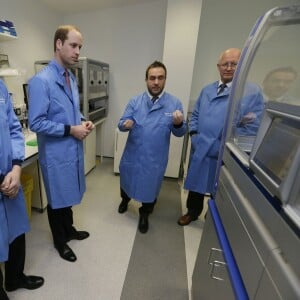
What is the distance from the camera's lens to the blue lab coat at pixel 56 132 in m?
1.28

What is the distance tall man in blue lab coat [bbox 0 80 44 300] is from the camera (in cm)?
104

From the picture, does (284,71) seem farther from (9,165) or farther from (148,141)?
(9,165)

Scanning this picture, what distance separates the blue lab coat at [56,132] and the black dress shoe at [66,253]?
416mm

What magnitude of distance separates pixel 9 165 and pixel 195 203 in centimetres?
163

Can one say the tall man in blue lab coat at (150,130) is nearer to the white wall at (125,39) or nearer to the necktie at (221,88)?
the necktie at (221,88)

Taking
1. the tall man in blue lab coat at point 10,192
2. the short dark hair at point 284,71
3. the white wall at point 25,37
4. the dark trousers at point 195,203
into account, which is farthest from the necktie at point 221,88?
the white wall at point 25,37

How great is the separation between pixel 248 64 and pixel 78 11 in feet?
10.3

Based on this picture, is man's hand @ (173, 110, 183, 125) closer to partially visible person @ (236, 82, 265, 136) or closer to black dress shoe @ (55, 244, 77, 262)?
partially visible person @ (236, 82, 265, 136)

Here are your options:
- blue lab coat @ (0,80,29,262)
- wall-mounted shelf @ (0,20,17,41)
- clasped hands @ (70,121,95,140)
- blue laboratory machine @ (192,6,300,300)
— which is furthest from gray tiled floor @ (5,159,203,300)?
wall-mounted shelf @ (0,20,17,41)

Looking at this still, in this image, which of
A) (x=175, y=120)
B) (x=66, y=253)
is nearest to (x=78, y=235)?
(x=66, y=253)

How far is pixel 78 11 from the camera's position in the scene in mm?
3168

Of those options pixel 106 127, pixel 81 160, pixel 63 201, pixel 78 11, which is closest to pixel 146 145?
pixel 81 160

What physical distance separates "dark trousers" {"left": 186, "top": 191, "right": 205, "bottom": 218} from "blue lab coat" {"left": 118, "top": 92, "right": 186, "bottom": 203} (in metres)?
0.38

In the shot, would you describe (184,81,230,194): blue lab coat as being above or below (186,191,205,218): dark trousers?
above
